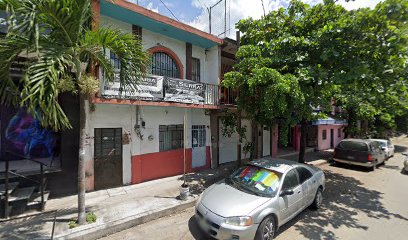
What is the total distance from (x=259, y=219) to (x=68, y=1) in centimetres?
592

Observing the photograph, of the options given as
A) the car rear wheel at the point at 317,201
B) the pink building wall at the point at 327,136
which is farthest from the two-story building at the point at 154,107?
the pink building wall at the point at 327,136

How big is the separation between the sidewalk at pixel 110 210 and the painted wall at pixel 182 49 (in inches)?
211

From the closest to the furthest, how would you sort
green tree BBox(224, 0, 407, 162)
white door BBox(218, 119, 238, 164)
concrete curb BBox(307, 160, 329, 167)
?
green tree BBox(224, 0, 407, 162) < white door BBox(218, 119, 238, 164) < concrete curb BBox(307, 160, 329, 167)

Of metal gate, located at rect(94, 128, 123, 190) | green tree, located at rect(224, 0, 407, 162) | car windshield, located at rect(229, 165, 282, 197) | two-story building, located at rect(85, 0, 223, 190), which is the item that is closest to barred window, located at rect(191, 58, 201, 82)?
two-story building, located at rect(85, 0, 223, 190)

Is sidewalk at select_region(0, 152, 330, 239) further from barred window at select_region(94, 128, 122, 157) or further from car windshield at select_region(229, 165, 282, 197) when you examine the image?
car windshield at select_region(229, 165, 282, 197)

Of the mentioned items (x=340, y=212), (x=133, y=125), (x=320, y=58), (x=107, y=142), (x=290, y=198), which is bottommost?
(x=340, y=212)

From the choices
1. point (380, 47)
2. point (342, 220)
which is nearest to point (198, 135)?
point (342, 220)

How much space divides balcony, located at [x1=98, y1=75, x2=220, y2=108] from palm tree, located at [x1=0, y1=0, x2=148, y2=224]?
140 centimetres

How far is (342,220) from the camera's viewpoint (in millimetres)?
5672

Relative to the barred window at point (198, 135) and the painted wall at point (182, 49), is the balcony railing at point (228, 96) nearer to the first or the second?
the painted wall at point (182, 49)

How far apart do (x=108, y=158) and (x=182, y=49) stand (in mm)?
5894

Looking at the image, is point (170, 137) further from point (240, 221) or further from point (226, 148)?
point (240, 221)

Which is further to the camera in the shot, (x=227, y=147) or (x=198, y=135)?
(x=227, y=147)

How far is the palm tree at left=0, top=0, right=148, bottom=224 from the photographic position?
3558 millimetres
